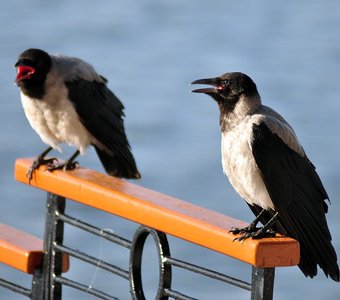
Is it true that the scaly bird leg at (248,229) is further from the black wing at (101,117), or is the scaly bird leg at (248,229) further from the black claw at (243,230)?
the black wing at (101,117)

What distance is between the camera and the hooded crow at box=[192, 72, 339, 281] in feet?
17.9

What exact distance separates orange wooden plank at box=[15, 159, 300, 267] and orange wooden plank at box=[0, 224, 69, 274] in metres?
0.21

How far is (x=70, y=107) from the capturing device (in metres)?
7.09

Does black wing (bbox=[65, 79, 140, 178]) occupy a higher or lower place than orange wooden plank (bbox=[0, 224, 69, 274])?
higher

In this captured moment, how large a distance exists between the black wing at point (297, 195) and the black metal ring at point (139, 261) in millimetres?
652

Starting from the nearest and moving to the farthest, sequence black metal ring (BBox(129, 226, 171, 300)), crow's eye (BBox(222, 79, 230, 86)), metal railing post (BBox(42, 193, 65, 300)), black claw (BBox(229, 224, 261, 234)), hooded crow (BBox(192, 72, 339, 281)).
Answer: black claw (BBox(229, 224, 261, 234)) → black metal ring (BBox(129, 226, 171, 300)) → metal railing post (BBox(42, 193, 65, 300)) → hooded crow (BBox(192, 72, 339, 281)) → crow's eye (BBox(222, 79, 230, 86))

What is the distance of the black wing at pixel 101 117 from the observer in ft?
23.0

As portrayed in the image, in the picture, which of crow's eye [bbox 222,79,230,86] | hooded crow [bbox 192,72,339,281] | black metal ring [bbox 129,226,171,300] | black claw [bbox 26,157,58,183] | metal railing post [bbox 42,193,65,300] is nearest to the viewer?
black metal ring [bbox 129,226,171,300]

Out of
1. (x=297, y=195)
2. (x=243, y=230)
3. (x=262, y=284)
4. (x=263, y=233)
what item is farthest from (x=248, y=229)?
(x=297, y=195)

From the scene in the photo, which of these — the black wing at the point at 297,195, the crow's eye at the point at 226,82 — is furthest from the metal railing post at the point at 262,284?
the crow's eye at the point at 226,82

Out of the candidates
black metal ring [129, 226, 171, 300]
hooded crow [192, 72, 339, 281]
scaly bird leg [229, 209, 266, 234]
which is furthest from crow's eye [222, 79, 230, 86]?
black metal ring [129, 226, 171, 300]

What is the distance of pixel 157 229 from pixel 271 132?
1.30m

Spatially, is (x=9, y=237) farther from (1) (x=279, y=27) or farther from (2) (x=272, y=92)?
(1) (x=279, y=27)

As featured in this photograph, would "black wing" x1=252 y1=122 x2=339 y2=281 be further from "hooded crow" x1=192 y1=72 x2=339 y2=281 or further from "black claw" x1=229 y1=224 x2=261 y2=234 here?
"black claw" x1=229 y1=224 x2=261 y2=234
